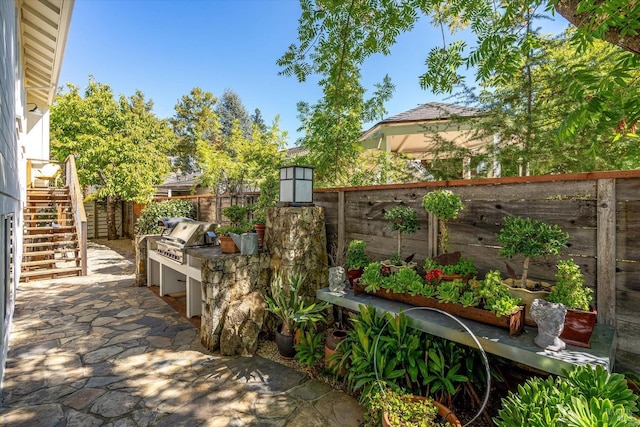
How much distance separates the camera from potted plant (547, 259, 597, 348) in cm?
185

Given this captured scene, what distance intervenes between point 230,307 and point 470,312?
2.68m

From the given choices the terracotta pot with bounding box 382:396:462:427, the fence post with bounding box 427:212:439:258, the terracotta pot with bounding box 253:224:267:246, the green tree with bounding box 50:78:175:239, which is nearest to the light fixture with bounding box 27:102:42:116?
the green tree with bounding box 50:78:175:239

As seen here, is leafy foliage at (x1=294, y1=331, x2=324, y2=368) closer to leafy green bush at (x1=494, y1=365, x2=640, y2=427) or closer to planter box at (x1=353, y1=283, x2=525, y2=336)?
planter box at (x1=353, y1=283, x2=525, y2=336)

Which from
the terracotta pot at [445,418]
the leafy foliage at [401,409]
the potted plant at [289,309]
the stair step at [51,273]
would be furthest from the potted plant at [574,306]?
the stair step at [51,273]

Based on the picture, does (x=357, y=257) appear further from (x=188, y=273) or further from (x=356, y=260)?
(x=188, y=273)

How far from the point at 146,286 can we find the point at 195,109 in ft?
55.3

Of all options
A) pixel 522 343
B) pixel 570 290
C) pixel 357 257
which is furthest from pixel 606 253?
pixel 357 257

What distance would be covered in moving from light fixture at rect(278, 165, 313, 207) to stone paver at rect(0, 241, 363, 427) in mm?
1954

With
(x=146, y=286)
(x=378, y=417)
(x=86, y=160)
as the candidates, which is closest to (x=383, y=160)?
(x=378, y=417)

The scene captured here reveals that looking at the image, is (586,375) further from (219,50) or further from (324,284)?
(219,50)

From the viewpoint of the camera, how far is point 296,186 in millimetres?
3873

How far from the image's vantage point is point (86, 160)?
1026 cm

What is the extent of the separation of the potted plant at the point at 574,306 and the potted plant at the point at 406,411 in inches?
36.7

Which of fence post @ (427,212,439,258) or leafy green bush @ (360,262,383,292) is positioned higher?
fence post @ (427,212,439,258)
